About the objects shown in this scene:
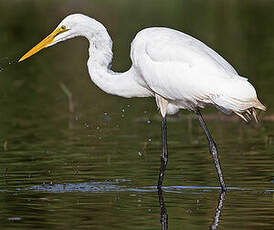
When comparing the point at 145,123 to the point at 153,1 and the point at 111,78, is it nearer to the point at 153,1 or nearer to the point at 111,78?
the point at 111,78

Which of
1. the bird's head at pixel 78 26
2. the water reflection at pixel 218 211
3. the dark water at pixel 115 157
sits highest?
the bird's head at pixel 78 26

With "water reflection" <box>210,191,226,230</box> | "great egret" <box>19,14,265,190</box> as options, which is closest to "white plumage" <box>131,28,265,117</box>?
"great egret" <box>19,14,265,190</box>

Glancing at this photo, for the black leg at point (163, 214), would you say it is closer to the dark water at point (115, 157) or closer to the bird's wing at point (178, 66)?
the dark water at point (115, 157)

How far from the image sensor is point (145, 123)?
14.4 metres

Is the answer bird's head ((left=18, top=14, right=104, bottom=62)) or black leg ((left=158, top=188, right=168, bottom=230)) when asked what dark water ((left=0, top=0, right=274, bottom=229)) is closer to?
black leg ((left=158, top=188, right=168, bottom=230))

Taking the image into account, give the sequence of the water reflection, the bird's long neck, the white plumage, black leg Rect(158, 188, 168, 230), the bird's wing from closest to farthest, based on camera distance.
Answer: the water reflection
black leg Rect(158, 188, 168, 230)
the white plumage
the bird's wing
the bird's long neck

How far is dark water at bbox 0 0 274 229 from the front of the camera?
8.78 meters

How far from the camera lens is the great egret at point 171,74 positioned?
376 inches

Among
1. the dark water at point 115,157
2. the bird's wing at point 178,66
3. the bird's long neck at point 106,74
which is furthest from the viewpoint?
the bird's long neck at point 106,74

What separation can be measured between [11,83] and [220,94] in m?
10.1

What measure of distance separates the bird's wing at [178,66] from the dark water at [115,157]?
3.31 ft

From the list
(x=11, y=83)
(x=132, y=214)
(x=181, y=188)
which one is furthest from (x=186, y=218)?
(x=11, y=83)

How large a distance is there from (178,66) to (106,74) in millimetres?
1114

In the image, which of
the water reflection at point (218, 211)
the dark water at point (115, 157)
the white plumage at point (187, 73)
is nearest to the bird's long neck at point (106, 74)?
the white plumage at point (187, 73)
